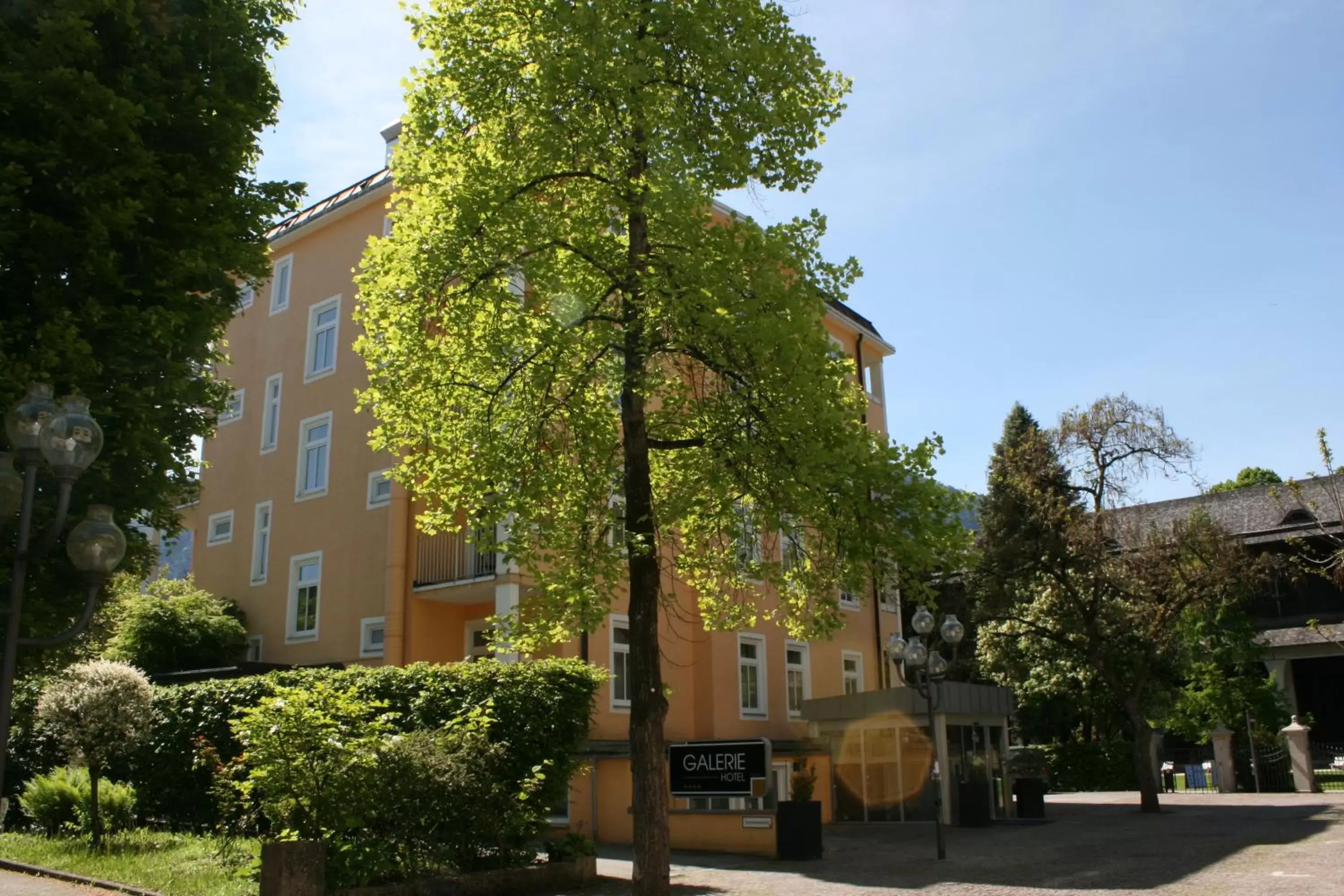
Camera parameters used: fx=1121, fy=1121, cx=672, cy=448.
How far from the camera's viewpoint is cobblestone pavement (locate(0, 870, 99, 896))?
39.3 feet

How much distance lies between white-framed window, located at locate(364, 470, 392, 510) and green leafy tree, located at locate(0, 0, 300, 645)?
11817 mm

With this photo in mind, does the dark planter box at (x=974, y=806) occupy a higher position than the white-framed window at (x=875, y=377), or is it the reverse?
the white-framed window at (x=875, y=377)

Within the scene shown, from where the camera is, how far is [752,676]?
25.4 metres

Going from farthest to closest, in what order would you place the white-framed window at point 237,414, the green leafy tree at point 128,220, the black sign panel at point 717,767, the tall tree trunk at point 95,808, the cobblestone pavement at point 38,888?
the white-framed window at point 237,414
the black sign panel at point 717,767
the tall tree trunk at point 95,808
the cobblestone pavement at point 38,888
the green leafy tree at point 128,220

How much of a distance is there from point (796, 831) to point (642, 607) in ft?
23.1

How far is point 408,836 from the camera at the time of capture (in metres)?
12.6

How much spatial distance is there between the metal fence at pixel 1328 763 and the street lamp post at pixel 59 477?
111ft

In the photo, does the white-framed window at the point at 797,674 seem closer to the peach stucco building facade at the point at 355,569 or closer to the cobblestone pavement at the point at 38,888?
Result: the peach stucco building facade at the point at 355,569

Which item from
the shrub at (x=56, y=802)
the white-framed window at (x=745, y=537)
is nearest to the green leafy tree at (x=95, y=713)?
the shrub at (x=56, y=802)

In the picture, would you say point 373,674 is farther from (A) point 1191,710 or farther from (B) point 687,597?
(A) point 1191,710

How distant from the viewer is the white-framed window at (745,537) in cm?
1275

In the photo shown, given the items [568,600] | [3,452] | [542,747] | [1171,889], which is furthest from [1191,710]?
[3,452]

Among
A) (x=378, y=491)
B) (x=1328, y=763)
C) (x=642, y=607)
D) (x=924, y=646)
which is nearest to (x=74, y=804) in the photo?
(x=378, y=491)

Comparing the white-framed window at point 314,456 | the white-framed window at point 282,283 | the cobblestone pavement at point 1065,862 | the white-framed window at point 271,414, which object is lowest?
the cobblestone pavement at point 1065,862
